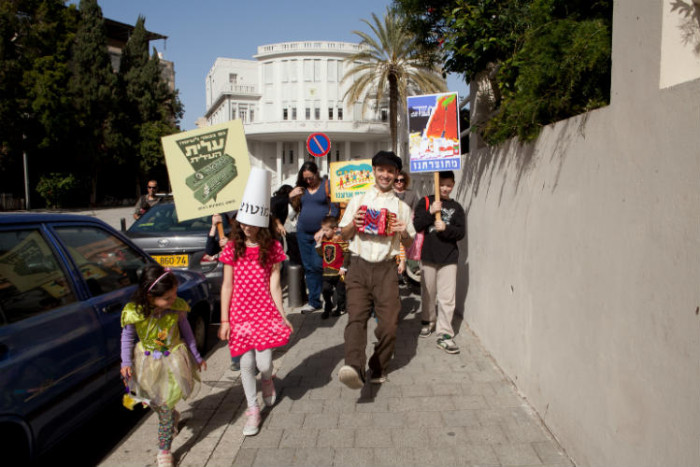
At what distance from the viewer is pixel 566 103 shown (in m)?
3.59

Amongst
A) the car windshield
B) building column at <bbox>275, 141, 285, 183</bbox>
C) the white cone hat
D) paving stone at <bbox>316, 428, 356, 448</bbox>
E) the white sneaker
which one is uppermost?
building column at <bbox>275, 141, 285, 183</bbox>

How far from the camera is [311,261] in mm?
7027

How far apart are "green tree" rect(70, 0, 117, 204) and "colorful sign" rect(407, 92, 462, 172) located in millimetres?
37179

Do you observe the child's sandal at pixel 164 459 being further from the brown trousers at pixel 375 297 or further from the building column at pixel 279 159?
the building column at pixel 279 159

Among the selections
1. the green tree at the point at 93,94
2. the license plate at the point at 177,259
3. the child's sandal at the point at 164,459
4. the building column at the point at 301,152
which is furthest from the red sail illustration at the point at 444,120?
the building column at the point at 301,152

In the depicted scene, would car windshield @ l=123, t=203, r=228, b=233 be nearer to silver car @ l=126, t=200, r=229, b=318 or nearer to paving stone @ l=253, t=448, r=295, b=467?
silver car @ l=126, t=200, r=229, b=318

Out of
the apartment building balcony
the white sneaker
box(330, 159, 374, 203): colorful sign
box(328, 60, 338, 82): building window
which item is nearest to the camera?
the white sneaker

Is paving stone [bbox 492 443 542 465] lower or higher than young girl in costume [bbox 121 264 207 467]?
lower

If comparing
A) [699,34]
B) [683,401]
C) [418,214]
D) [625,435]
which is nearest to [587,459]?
[625,435]

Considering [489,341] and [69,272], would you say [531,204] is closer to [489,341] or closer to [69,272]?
[489,341]

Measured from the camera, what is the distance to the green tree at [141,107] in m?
42.8

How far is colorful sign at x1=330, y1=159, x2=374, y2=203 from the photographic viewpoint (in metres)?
8.31

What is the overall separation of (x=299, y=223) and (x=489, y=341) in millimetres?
3022

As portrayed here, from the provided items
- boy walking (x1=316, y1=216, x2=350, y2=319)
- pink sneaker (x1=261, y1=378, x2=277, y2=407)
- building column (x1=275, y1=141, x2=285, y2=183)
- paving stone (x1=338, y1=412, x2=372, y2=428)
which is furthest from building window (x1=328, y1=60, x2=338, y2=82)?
paving stone (x1=338, y1=412, x2=372, y2=428)
